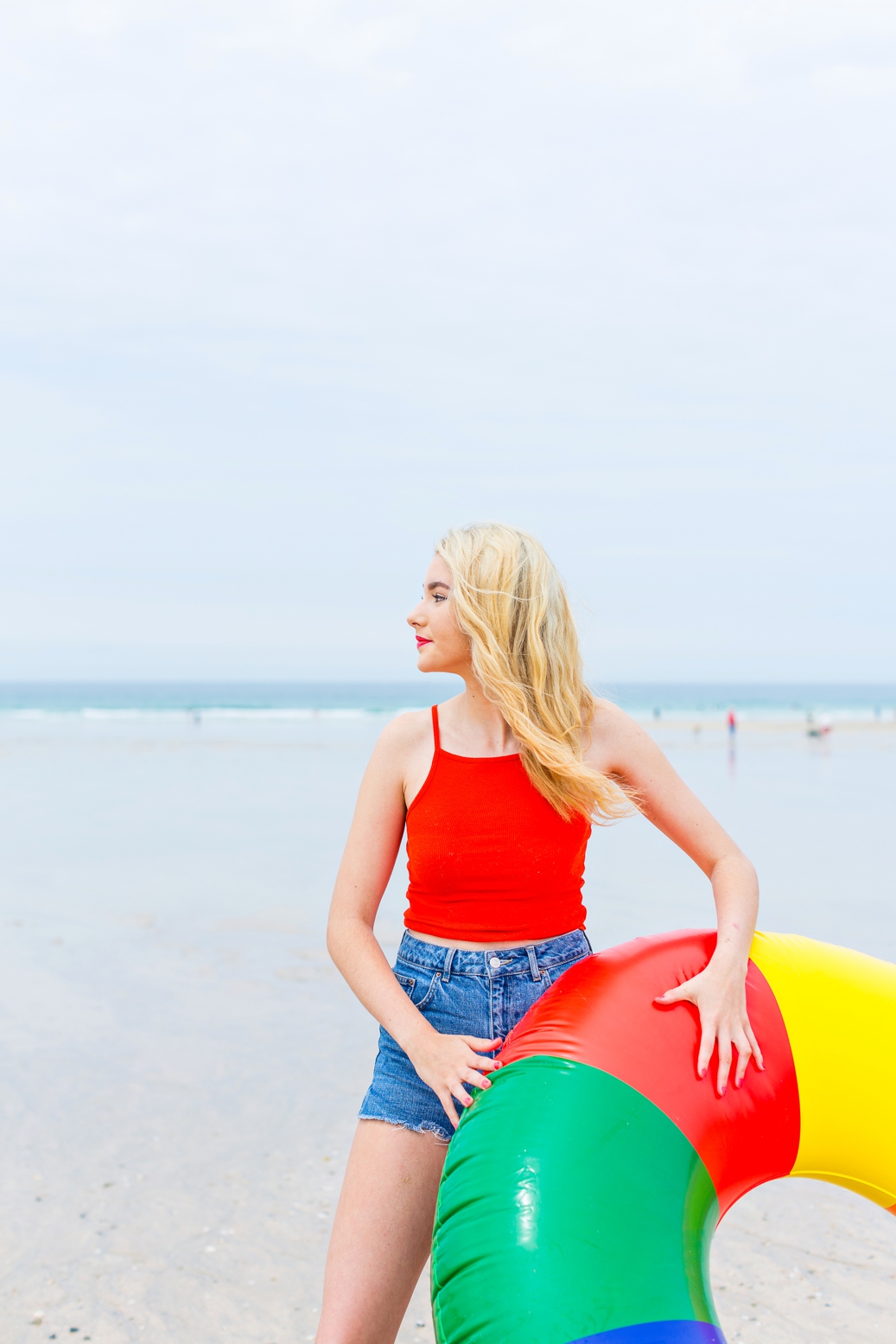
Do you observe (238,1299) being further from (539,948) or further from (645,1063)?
(645,1063)

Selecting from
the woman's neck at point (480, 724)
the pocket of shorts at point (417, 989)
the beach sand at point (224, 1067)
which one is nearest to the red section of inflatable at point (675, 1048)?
the pocket of shorts at point (417, 989)

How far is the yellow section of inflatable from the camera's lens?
2.11m

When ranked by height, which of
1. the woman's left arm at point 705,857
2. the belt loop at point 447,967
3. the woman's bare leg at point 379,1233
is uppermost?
the woman's left arm at point 705,857

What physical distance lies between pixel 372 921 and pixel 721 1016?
0.69 metres

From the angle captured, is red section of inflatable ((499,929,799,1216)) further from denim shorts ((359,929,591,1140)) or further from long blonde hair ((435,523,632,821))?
long blonde hair ((435,523,632,821))

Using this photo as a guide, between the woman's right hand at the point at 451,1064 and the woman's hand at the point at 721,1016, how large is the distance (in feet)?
1.11

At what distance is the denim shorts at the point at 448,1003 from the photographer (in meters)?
2.08

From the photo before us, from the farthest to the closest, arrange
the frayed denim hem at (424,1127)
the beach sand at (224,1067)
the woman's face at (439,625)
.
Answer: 1. the beach sand at (224,1067)
2. the woman's face at (439,625)
3. the frayed denim hem at (424,1127)

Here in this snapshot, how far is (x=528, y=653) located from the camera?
2.20m

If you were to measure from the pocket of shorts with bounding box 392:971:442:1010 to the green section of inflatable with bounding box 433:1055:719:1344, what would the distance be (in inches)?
14.0

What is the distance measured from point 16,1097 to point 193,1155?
925 millimetres

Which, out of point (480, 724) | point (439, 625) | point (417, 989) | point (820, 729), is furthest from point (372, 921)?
point (820, 729)

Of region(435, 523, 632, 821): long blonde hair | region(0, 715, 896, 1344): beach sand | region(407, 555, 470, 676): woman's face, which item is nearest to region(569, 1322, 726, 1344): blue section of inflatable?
region(435, 523, 632, 821): long blonde hair

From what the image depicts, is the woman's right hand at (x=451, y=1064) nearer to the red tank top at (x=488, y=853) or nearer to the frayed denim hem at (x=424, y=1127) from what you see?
the frayed denim hem at (x=424, y=1127)
